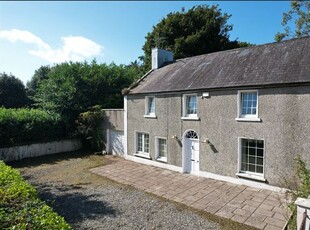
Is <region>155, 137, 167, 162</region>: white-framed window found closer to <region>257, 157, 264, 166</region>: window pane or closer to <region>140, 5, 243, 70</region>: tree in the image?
<region>257, 157, 264, 166</region>: window pane

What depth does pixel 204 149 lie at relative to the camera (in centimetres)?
1311

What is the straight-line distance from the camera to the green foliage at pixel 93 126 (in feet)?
67.2

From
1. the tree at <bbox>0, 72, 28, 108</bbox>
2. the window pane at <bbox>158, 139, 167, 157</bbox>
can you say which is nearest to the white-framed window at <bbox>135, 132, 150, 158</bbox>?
the window pane at <bbox>158, 139, 167, 157</bbox>

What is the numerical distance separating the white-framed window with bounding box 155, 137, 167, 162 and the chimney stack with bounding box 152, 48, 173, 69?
736 centimetres

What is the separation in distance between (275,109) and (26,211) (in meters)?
10.6

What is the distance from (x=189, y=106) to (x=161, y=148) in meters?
3.77

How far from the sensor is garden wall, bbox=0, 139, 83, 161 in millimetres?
18203

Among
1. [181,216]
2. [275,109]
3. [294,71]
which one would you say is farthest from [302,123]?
[181,216]

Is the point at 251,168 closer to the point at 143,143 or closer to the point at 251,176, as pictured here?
the point at 251,176

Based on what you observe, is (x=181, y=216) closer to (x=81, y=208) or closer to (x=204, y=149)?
(x=81, y=208)

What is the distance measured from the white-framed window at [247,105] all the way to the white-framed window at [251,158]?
1.19m

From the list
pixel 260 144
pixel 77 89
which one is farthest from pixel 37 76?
pixel 260 144

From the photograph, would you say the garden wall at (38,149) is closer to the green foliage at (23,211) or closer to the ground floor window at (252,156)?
the green foliage at (23,211)

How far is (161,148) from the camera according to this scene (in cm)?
1577
